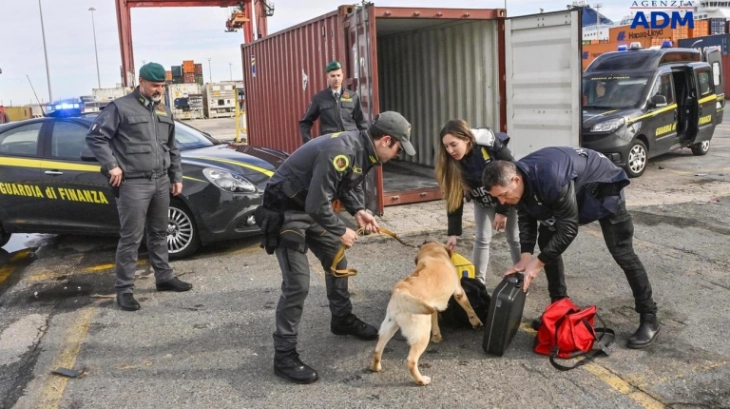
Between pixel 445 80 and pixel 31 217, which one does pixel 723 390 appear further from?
pixel 445 80

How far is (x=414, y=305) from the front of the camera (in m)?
3.45

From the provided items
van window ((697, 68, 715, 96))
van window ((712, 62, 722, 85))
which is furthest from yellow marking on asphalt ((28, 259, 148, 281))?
van window ((712, 62, 722, 85))

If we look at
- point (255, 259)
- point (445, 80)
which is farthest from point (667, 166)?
point (255, 259)

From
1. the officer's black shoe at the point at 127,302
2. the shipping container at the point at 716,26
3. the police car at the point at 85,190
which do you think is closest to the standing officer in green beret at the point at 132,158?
the officer's black shoe at the point at 127,302

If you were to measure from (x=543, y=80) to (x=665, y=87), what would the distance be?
3.95m

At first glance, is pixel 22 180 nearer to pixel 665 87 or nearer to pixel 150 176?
pixel 150 176

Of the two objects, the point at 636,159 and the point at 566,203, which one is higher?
the point at 566,203

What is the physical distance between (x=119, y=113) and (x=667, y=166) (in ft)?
32.2

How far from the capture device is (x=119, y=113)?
5.11 meters

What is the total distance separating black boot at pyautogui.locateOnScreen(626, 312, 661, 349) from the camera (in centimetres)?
400

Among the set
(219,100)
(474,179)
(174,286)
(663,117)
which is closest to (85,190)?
(174,286)

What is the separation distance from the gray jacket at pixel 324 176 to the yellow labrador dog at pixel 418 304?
52cm

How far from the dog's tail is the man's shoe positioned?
2.71m

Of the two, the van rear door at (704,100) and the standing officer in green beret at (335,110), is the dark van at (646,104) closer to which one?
the van rear door at (704,100)
